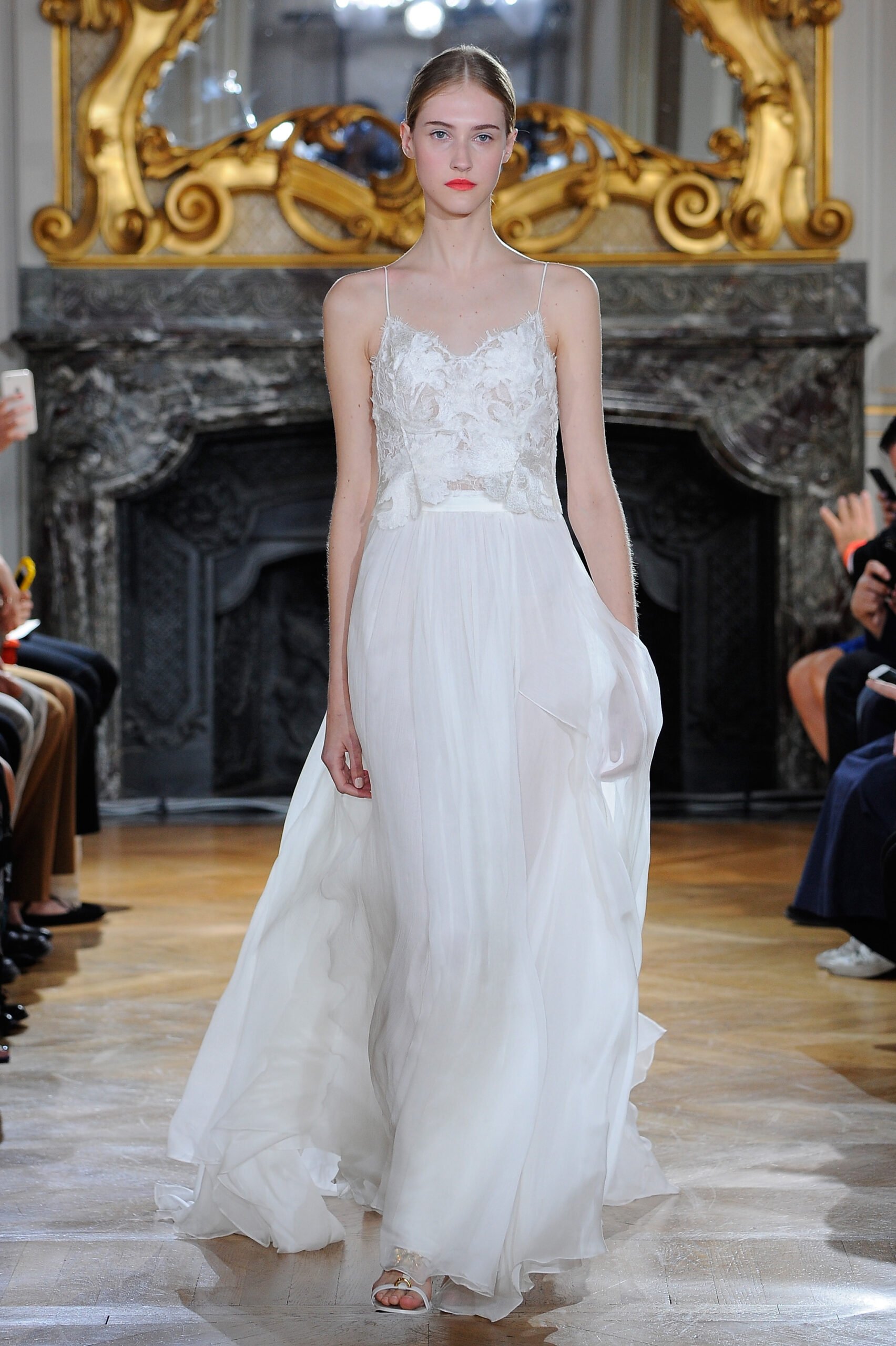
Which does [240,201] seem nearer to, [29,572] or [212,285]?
[212,285]

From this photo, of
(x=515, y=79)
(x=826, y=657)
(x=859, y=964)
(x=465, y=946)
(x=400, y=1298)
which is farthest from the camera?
(x=515, y=79)

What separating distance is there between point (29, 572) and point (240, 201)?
3057 millimetres

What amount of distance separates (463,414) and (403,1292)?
1127 millimetres

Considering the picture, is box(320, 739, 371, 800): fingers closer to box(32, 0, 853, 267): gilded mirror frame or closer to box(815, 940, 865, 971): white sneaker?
box(815, 940, 865, 971): white sneaker

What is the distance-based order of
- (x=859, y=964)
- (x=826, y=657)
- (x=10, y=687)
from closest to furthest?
(x=859, y=964) → (x=10, y=687) → (x=826, y=657)

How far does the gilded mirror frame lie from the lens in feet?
23.7

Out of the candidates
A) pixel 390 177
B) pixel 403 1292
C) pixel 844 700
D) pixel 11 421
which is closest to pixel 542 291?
pixel 403 1292

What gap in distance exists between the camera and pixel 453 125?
2.22m

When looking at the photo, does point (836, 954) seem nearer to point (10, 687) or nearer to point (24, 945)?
point (24, 945)

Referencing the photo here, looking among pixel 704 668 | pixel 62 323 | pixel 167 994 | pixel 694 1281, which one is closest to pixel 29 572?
pixel 167 994

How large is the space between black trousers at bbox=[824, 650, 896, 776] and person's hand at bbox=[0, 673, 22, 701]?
2387mm

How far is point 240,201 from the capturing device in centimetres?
729

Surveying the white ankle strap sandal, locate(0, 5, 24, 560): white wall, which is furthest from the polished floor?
locate(0, 5, 24, 560): white wall

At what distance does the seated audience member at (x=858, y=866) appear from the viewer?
4.00 meters
